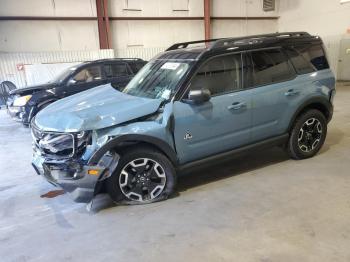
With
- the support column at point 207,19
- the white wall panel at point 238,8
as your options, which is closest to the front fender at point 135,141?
the support column at point 207,19

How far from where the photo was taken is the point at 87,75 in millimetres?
7648

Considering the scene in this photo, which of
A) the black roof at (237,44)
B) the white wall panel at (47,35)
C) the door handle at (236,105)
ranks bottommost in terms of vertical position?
the door handle at (236,105)

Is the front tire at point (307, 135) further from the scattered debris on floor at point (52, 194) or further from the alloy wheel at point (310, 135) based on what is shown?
the scattered debris on floor at point (52, 194)

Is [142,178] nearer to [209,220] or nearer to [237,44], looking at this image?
[209,220]

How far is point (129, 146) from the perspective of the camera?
328 cm

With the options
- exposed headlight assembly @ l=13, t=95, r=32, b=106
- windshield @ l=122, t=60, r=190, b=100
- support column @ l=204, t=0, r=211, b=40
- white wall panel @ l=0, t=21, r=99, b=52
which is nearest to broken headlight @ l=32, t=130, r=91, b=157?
windshield @ l=122, t=60, r=190, b=100

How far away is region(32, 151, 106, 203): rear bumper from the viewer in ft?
10.1

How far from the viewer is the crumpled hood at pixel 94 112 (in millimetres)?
3090

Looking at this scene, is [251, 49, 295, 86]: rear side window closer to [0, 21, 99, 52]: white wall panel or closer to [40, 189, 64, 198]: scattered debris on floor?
[40, 189, 64, 198]: scattered debris on floor

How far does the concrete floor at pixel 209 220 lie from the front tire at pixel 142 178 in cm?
12

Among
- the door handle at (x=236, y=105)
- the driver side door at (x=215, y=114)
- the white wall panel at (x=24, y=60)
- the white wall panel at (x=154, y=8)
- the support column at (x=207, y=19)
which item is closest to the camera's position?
the driver side door at (x=215, y=114)

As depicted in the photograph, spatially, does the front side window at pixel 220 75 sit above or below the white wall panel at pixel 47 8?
below

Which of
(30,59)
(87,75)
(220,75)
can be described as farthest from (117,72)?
(30,59)

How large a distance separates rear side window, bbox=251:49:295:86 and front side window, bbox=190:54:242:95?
0.79ft
